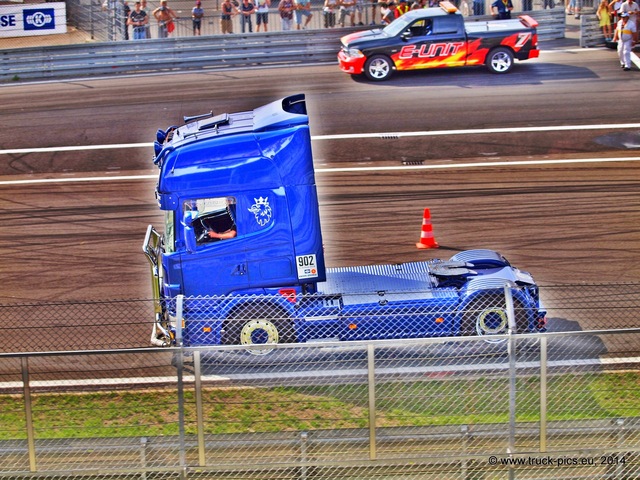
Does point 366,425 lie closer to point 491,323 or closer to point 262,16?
point 491,323

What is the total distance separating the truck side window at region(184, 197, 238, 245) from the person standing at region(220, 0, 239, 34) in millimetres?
17141

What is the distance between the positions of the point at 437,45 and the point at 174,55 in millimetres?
7532

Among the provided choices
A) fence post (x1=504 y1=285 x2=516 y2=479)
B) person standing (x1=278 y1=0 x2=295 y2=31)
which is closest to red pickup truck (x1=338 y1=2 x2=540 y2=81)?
person standing (x1=278 y1=0 x2=295 y2=31)

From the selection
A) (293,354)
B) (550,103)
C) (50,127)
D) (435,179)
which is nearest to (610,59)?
(550,103)

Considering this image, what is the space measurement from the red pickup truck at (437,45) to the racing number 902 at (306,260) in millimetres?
13883

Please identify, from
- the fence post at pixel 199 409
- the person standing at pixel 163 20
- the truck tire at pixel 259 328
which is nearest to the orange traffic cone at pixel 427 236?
the truck tire at pixel 259 328

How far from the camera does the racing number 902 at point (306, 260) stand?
12641mm

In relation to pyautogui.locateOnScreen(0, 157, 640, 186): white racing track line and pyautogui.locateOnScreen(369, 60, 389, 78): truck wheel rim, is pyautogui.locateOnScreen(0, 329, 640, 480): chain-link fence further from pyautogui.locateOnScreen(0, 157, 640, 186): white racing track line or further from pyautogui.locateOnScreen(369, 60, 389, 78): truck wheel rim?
pyautogui.locateOnScreen(369, 60, 389, 78): truck wheel rim

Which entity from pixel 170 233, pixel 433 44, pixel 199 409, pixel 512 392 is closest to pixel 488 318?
pixel 512 392

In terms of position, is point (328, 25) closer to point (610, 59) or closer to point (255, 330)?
point (610, 59)

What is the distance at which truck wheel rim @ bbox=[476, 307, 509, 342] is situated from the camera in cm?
1210

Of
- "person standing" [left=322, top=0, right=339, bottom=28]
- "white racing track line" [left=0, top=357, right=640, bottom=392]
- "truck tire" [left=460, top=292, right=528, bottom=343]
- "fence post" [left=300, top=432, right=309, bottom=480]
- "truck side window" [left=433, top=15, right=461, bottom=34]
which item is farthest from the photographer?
"person standing" [left=322, top=0, right=339, bottom=28]

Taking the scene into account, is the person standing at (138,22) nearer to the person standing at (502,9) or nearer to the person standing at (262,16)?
the person standing at (262,16)

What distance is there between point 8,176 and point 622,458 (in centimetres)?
1533
